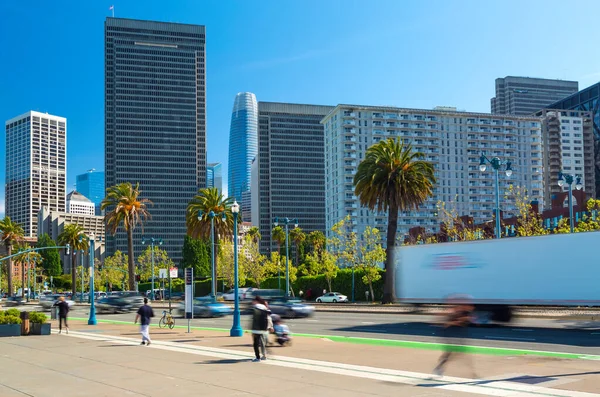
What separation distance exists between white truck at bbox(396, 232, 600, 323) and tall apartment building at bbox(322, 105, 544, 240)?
5278 inches

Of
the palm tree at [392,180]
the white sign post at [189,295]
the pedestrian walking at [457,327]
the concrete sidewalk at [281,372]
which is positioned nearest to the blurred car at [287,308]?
the white sign post at [189,295]

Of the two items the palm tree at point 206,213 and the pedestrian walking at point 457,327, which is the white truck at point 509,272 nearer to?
the pedestrian walking at point 457,327

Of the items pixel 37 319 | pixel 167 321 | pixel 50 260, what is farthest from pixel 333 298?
pixel 50 260

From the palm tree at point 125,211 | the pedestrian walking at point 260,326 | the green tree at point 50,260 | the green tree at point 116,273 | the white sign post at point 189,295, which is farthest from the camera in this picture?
the green tree at point 50,260

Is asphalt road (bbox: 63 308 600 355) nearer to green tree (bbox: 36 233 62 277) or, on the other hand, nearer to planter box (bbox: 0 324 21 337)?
planter box (bbox: 0 324 21 337)

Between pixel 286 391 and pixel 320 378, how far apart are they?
1.85 m

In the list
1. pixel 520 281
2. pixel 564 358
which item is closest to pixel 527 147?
pixel 520 281

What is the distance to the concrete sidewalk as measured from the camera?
1280cm

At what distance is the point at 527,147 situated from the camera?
605 ft

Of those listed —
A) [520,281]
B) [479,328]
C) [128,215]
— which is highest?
[128,215]

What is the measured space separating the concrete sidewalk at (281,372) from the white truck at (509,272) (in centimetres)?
946

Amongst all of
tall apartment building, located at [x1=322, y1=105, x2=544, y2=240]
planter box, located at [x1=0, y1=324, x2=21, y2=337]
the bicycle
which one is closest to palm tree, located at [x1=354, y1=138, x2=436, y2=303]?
the bicycle

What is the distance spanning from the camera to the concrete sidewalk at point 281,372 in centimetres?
1280

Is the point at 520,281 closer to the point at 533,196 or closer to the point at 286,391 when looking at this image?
the point at 286,391
